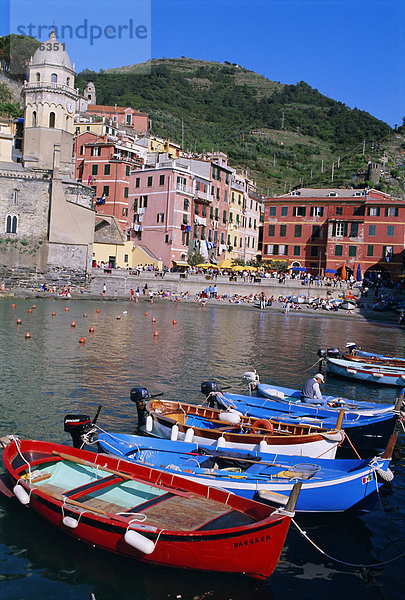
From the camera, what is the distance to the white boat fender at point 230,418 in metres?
14.5

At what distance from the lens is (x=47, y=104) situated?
229ft

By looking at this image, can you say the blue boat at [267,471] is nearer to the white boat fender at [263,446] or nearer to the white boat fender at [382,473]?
the white boat fender at [382,473]

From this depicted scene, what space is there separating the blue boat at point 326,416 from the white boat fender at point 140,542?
6802 mm

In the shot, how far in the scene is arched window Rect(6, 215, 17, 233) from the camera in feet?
211

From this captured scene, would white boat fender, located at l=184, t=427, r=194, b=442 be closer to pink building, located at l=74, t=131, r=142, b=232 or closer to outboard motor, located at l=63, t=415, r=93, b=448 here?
outboard motor, located at l=63, t=415, r=93, b=448

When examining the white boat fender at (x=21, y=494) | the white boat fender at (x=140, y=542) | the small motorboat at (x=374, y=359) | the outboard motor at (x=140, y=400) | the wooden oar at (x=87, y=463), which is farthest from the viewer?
the small motorboat at (x=374, y=359)

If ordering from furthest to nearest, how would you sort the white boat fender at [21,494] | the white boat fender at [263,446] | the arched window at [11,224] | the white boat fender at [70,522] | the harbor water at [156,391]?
the arched window at [11,224]
the white boat fender at [263,446]
the white boat fender at [21,494]
the white boat fender at [70,522]
the harbor water at [156,391]

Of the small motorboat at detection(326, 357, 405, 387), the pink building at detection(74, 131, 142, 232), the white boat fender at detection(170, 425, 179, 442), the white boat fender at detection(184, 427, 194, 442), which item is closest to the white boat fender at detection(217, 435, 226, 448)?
the white boat fender at detection(184, 427, 194, 442)

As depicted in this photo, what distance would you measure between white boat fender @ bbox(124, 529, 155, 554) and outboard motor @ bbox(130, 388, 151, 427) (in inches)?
279

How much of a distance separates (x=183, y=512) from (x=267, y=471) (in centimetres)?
272

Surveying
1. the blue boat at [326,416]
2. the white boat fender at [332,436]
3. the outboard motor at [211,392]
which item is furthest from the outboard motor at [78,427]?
the white boat fender at [332,436]

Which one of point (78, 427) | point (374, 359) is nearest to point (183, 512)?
point (78, 427)

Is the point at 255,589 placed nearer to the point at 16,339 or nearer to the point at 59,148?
the point at 16,339

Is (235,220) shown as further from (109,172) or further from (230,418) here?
(230,418)
